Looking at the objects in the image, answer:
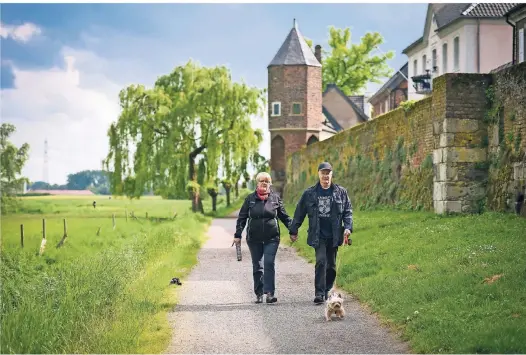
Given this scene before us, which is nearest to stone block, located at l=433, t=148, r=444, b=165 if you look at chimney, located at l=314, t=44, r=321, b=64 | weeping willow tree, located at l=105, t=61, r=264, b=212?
weeping willow tree, located at l=105, t=61, r=264, b=212

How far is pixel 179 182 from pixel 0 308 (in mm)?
35565

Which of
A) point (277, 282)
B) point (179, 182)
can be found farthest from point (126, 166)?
point (277, 282)

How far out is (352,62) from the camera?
232 feet

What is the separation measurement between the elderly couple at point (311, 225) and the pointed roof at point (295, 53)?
50.5m

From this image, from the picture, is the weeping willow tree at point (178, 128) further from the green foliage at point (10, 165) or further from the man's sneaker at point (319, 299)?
the man's sneaker at point (319, 299)

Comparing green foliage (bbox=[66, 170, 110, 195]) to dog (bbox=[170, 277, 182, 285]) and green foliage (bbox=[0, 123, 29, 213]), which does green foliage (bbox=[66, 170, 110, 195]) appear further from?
dog (bbox=[170, 277, 182, 285])

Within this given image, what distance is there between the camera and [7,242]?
2781 centimetres

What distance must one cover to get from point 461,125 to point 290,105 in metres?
42.2

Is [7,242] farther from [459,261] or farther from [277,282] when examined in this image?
[459,261]

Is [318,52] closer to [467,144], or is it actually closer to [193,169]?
[193,169]

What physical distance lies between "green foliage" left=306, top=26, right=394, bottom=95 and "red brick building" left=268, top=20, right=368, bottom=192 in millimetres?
6257

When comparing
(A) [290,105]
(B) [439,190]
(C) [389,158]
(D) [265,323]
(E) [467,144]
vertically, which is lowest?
(D) [265,323]

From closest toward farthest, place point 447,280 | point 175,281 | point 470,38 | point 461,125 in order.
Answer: point 447,280 < point 175,281 < point 461,125 < point 470,38

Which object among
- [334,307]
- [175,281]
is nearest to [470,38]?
[175,281]
